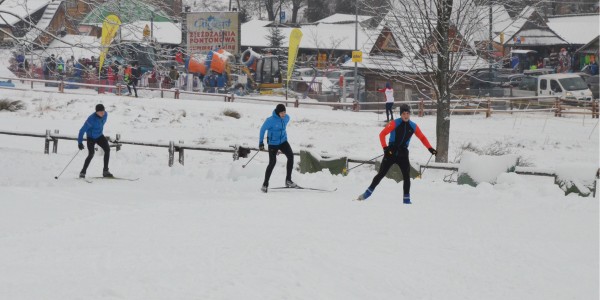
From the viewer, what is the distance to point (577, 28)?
195ft

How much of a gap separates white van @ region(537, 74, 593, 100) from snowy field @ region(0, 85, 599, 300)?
23.8 m

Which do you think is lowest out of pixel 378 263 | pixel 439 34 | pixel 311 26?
pixel 378 263

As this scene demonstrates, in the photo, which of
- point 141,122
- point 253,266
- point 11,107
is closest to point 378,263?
point 253,266

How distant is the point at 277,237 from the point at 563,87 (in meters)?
34.1

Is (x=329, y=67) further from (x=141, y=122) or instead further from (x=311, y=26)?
(x=141, y=122)

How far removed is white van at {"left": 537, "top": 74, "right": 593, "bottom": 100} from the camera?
131 feet

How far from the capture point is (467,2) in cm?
1995

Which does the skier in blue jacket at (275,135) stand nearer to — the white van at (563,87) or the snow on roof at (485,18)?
the snow on roof at (485,18)

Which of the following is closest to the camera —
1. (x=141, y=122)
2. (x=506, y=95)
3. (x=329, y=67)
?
(x=141, y=122)

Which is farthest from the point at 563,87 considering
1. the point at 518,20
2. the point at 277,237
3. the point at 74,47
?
the point at 277,237

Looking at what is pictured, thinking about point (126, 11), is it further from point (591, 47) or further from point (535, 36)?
point (535, 36)

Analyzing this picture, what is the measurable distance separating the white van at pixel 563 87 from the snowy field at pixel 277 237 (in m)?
23.8

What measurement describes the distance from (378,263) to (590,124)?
26006 mm

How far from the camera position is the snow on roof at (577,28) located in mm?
57906
